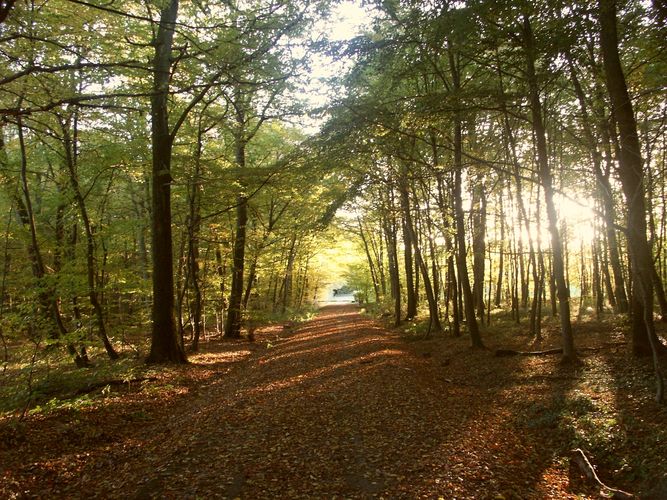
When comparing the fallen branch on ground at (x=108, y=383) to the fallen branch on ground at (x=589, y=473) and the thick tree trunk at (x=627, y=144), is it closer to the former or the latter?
the fallen branch on ground at (x=589, y=473)

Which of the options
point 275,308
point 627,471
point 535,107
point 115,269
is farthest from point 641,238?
point 275,308

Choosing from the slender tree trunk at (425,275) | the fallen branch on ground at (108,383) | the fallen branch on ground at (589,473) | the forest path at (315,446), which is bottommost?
the fallen branch on ground at (589,473)

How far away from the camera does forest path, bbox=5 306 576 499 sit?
4.55 m

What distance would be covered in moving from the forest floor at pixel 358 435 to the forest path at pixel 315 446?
0.02 m

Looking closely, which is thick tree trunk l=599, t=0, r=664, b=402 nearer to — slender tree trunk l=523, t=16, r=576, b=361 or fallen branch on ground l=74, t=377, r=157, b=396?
slender tree trunk l=523, t=16, r=576, b=361

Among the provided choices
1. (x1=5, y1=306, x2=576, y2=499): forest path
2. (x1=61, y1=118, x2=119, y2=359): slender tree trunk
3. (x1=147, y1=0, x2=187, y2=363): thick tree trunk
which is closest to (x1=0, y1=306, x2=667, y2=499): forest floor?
(x1=5, y1=306, x2=576, y2=499): forest path

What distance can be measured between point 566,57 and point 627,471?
7229 millimetres

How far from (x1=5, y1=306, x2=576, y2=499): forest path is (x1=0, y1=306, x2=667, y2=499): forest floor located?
0.08 ft

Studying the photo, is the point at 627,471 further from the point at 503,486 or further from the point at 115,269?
the point at 115,269

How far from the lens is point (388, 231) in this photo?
2172cm

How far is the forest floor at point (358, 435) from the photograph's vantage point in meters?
4.58

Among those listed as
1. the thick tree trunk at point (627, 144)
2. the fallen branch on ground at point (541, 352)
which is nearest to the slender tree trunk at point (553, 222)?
the fallen branch on ground at point (541, 352)

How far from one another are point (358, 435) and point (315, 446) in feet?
2.25

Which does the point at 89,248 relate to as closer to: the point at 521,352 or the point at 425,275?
the point at 425,275
